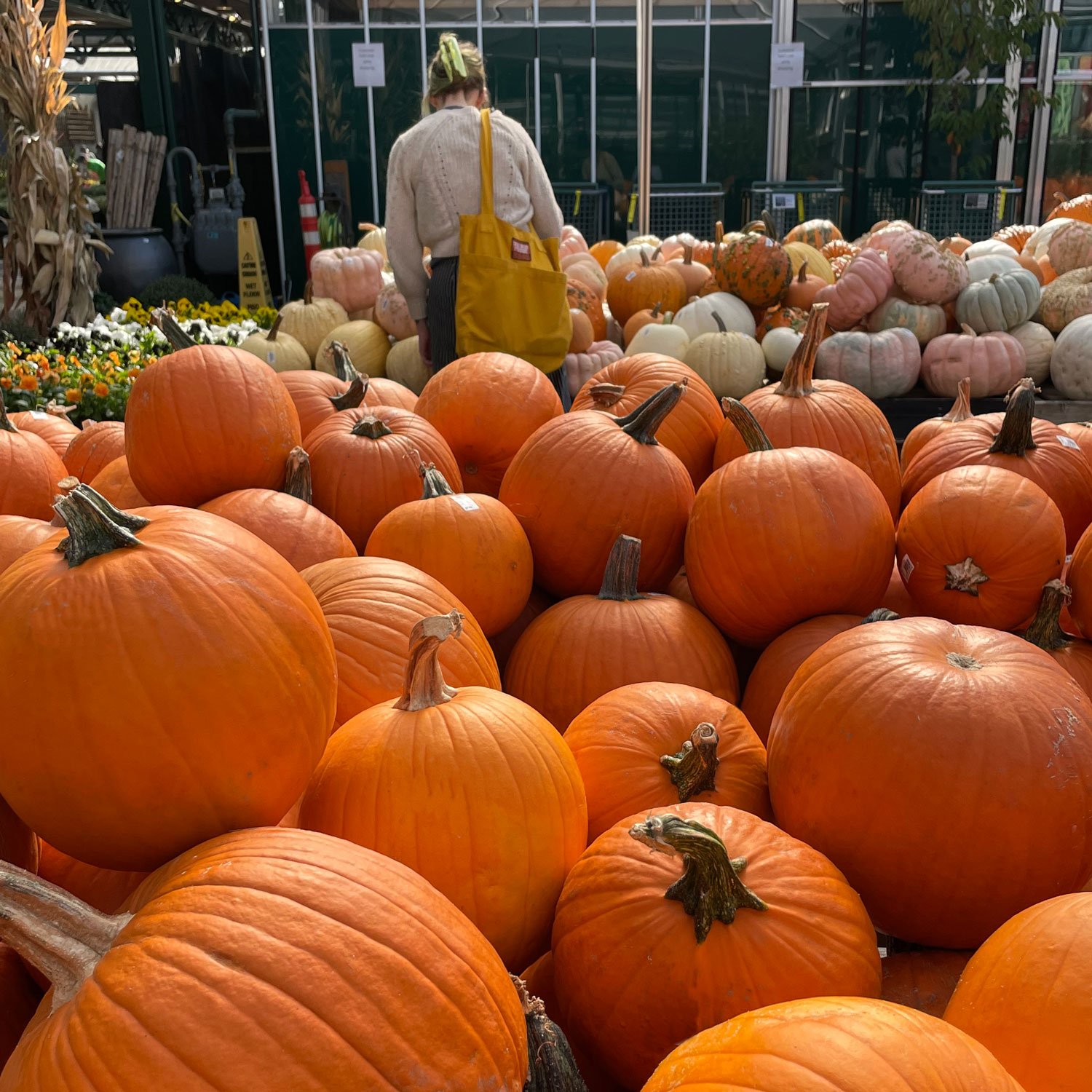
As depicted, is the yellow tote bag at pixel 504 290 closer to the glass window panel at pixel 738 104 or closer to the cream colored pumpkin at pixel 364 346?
the cream colored pumpkin at pixel 364 346

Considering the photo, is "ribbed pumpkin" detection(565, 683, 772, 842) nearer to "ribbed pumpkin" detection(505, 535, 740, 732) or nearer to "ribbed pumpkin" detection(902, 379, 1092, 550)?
"ribbed pumpkin" detection(505, 535, 740, 732)

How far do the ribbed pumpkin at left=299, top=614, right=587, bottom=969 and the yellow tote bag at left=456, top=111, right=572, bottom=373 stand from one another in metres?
3.32

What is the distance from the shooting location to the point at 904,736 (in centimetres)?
136

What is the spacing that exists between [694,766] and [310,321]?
626 centimetres

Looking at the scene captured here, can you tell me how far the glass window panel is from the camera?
12.5 meters

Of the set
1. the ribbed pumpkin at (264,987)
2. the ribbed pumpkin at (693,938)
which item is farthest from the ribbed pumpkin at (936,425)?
the ribbed pumpkin at (264,987)

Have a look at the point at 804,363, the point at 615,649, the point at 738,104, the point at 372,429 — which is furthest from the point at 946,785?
the point at 738,104

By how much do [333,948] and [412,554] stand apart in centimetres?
125

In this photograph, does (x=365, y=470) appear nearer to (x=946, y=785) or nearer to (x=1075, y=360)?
(x=946, y=785)

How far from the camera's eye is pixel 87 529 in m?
1.14

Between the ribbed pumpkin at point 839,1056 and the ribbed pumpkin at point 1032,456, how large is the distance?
1.60 metres

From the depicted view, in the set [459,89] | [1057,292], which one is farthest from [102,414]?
[1057,292]

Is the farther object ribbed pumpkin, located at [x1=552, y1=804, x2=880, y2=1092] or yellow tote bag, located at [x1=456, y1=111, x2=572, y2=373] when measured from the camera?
yellow tote bag, located at [x1=456, y1=111, x2=572, y2=373]

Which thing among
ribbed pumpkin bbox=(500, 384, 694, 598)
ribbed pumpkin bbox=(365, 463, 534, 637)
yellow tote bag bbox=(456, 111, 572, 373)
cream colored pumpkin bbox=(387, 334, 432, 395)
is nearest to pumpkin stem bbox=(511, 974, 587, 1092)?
ribbed pumpkin bbox=(365, 463, 534, 637)
